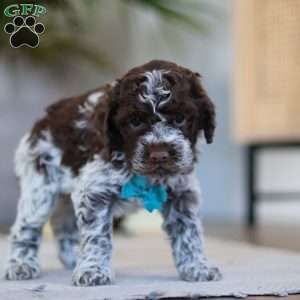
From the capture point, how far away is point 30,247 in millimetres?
1828

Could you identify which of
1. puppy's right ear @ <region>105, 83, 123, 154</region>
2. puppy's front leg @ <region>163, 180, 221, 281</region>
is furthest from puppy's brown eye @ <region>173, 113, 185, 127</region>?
puppy's front leg @ <region>163, 180, 221, 281</region>

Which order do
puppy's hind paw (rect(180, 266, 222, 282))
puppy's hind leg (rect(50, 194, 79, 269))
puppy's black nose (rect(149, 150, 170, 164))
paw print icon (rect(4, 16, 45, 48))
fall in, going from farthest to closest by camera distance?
puppy's hind leg (rect(50, 194, 79, 269)), puppy's hind paw (rect(180, 266, 222, 282)), puppy's black nose (rect(149, 150, 170, 164)), paw print icon (rect(4, 16, 45, 48))

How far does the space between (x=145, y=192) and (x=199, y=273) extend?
0.66ft

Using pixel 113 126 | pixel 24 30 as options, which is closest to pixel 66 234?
pixel 113 126

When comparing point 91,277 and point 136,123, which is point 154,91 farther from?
point 91,277

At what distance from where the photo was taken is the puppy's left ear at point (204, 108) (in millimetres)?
1523

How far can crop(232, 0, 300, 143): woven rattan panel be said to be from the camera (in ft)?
11.0

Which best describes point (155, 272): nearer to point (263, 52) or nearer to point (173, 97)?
point (173, 97)

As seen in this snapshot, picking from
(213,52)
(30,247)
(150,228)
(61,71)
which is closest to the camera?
(30,247)

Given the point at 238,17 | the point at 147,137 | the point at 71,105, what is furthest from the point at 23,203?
the point at 238,17

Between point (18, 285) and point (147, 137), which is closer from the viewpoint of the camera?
point (147, 137)

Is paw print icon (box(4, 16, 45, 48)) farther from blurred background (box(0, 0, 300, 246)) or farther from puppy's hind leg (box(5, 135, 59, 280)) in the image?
blurred background (box(0, 0, 300, 246))

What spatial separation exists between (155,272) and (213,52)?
1.46 metres

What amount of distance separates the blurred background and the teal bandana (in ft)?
3.65
